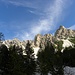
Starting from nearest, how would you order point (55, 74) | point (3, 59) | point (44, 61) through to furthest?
point (3, 59), point (55, 74), point (44, 61)

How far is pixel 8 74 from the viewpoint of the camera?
2694 inches

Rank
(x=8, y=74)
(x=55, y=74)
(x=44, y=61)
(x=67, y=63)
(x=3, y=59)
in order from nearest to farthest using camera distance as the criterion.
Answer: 1. (x=8, y=74)
2. (x=3, y=59)
3. (x=55, y=74)
4. (x=44, y=61)
5. (x=67, y=63)

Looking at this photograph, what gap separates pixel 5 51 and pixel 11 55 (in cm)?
711

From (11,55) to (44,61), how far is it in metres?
21.4

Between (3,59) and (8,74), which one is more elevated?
(3,59)

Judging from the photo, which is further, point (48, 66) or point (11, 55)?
point (48, 66)

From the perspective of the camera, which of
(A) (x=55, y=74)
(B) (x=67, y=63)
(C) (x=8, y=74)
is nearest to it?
(C) (x=8, y=74)

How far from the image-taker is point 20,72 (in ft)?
229

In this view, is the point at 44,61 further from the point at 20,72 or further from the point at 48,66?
the point at 20,72

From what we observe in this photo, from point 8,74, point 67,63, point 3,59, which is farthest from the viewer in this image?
→ point 67,63

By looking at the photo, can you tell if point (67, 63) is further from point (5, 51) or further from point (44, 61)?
point (5, 51)

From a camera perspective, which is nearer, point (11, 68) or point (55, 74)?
point (11, 68)

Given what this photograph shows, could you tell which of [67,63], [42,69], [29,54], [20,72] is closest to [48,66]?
[42,69]

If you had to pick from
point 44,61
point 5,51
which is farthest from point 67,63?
point 5,51
